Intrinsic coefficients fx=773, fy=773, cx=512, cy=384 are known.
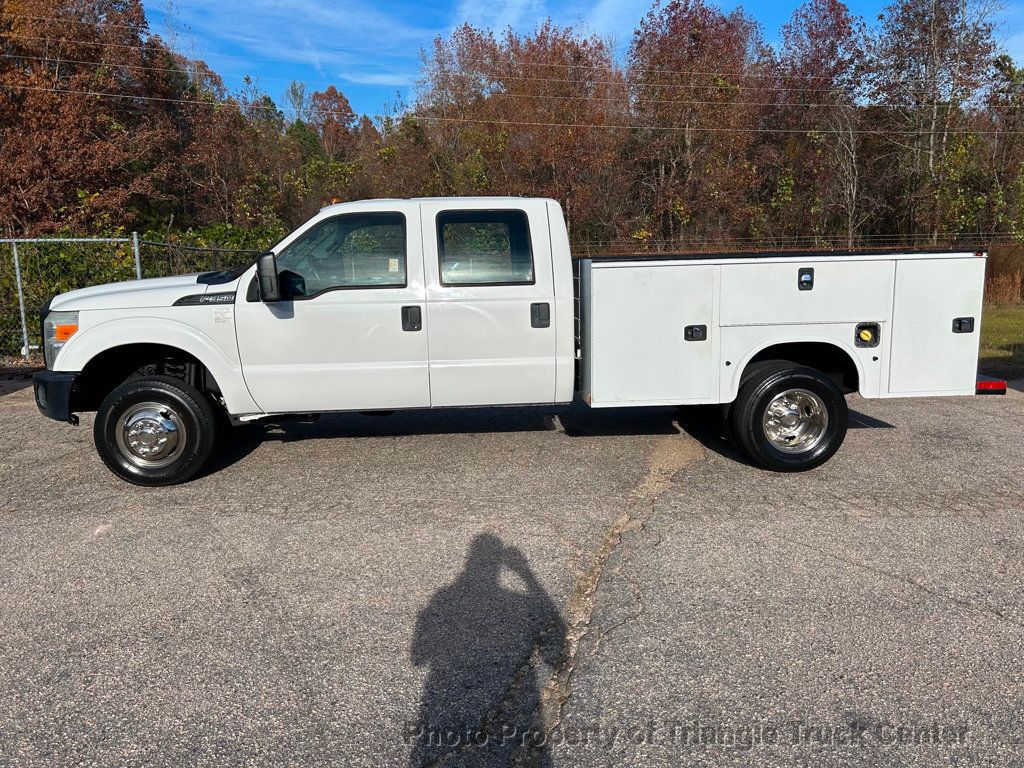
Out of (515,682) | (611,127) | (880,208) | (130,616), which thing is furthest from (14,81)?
(880,208)

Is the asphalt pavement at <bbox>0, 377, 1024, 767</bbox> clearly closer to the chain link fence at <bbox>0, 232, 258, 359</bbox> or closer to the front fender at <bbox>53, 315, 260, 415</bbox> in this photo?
the front fender at <bbox>53, 315, 260, 415</bbox>

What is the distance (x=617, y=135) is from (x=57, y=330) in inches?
876

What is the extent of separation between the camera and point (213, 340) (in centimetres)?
568

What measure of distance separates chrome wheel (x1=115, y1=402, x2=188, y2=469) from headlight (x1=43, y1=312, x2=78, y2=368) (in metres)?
0.68

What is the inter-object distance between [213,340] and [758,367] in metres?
4.11

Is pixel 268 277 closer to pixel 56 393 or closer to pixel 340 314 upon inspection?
pixel 340 314

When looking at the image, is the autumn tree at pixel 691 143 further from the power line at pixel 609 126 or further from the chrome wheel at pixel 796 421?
the chrome wheel at pixel 796 421

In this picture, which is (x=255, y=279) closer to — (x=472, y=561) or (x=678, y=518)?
(x=472, y=561)

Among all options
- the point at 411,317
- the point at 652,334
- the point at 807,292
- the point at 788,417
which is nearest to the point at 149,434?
the point at 411,317

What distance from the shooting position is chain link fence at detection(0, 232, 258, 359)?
11.5 meters

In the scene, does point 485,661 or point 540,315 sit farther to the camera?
point 540,315

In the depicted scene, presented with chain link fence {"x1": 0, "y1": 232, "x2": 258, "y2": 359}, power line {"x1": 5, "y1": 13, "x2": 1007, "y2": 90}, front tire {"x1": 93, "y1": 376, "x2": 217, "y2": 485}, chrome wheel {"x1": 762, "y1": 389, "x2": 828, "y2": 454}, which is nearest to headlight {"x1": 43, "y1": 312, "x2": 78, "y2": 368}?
front tire {"x1": 93, "y1": 376, "x2": 217, "y2": 485}

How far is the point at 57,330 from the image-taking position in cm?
565

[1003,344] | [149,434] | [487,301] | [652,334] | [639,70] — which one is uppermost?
[639,70]
